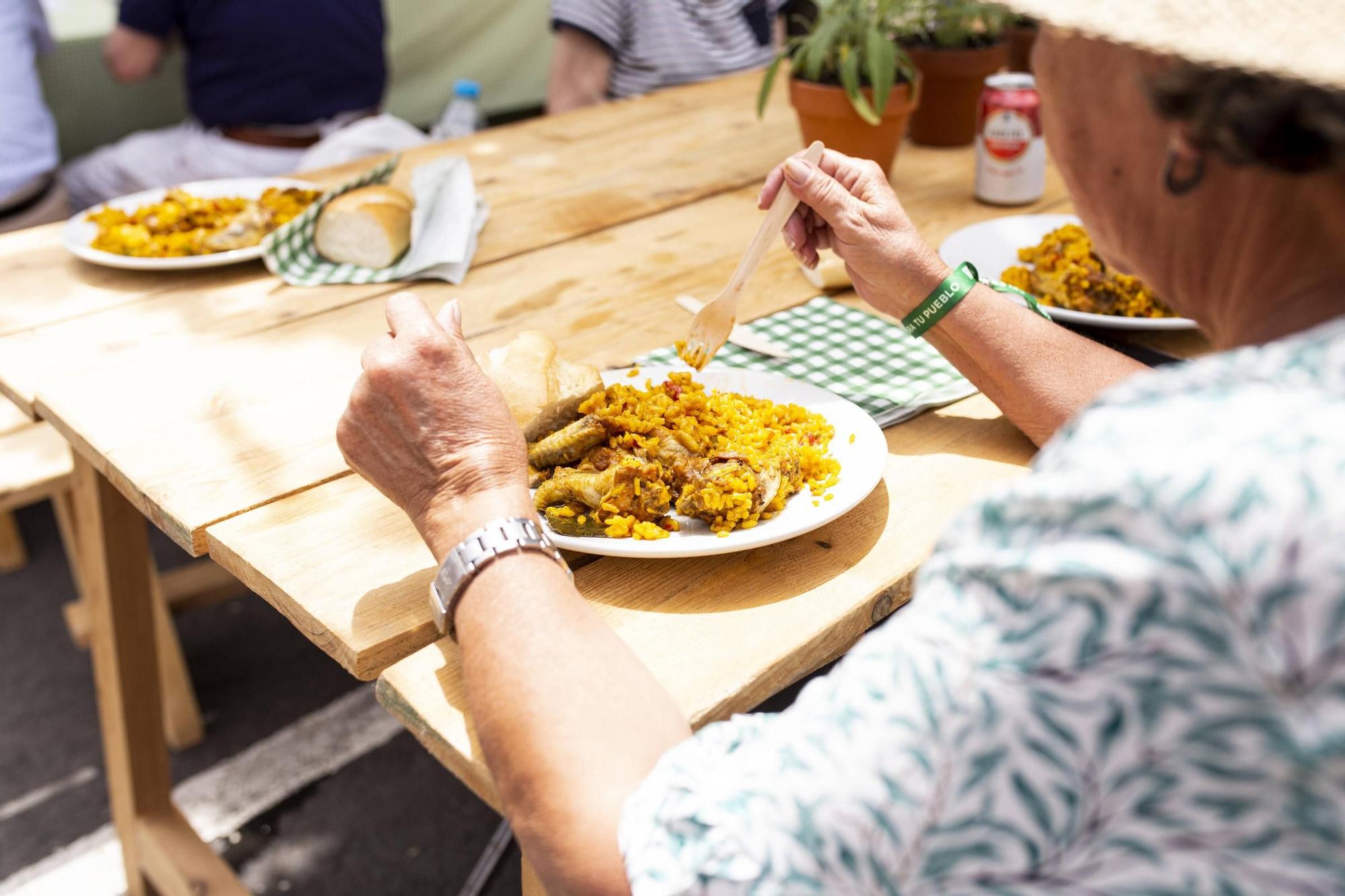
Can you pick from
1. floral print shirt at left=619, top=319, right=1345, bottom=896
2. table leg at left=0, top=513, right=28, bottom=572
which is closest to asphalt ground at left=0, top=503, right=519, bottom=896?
table leg at left=0, top=513, right=28, bottom=572

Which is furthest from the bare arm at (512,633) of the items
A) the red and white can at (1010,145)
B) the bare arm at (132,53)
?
the bare arm at (132,53)

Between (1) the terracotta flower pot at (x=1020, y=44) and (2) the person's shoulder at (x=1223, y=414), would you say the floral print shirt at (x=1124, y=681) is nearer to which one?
(2) the person's shoulder at (x=1223, y=414)

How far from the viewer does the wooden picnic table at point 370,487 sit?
106cm

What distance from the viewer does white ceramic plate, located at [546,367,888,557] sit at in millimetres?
1081

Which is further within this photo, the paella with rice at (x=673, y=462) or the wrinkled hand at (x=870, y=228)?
the wrinkled hand at (x=870, y=228)

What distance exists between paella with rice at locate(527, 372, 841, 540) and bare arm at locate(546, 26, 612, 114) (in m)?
2.30

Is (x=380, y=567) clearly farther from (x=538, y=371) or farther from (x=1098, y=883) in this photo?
(x=1098, y=883)

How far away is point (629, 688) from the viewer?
88 cm

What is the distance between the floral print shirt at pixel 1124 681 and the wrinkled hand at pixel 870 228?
77cm

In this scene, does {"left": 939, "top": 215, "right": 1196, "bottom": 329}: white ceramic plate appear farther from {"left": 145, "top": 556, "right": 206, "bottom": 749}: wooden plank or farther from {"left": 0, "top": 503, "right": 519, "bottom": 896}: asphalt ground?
{"left": 145, "top": 556, "right": 206, "bottom": 749}: wooden plank

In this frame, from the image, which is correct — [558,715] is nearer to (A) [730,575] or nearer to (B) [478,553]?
(B) [478,553]

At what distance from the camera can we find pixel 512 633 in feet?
2.97

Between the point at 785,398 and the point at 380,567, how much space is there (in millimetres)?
523

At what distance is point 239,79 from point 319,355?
7.26 feet
